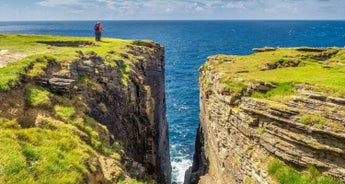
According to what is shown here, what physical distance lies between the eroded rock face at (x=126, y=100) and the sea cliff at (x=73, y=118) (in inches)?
3.4

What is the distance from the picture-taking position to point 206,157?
36.2m

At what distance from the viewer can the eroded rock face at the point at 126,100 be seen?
907 inches

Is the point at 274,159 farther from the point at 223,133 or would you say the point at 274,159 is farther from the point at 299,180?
the point at 223,133

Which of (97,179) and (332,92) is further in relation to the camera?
(332,92)

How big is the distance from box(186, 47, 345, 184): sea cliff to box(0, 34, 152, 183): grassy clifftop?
409 inches

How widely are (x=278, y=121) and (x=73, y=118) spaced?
14.3 m

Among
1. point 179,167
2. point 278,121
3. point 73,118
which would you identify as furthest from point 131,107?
point 179,167

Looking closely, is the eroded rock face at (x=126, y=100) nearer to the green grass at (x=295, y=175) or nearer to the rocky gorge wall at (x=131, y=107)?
the rocky gorge wall at (x=131, y=107)

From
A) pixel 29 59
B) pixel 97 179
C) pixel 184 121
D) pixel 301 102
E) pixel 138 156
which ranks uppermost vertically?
pixel 29 59

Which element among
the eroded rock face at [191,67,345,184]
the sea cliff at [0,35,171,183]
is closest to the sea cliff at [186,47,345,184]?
the eroded rock face at [191,67,345,184]

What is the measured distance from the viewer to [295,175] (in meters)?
19.4

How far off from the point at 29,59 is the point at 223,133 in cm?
1811

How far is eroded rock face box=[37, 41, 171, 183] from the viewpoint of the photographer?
23.0 metres

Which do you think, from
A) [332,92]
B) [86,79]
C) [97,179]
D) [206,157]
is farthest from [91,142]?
[206,157]
